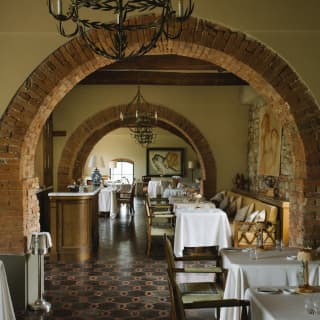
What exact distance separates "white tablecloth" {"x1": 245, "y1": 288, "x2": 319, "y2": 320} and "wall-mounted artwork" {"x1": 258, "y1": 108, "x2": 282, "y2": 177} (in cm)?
543

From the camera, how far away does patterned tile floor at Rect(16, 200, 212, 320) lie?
4.70m

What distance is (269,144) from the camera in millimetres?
8703

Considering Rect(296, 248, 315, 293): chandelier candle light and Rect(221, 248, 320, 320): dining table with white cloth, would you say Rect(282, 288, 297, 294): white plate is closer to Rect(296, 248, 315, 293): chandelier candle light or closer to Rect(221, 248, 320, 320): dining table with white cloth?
Rect(296, 248, 315, 293): chandelier candle light

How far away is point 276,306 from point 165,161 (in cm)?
1806

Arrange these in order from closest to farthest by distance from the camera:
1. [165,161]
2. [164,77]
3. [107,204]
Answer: [164,77], [107,204], [165,161]

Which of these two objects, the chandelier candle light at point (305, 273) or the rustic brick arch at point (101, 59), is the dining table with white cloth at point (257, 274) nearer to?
the chandelier candle light at point (305, 273)

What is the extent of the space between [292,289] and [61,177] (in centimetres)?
767

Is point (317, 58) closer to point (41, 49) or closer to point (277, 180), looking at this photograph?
point (41, 49)

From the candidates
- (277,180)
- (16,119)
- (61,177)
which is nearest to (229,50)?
(16,119)

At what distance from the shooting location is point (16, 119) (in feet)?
15.6

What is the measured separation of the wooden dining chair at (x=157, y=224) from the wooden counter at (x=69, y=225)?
3.54 feet

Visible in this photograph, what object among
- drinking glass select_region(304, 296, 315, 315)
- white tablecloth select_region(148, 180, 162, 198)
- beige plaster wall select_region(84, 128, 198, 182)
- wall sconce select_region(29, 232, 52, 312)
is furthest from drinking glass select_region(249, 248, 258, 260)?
beige plaster wall select_region(84, 128, 198, 182)

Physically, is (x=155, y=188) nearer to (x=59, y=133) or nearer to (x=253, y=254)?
(x=59, y=133)

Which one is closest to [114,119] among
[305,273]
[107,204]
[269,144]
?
[107,204]
